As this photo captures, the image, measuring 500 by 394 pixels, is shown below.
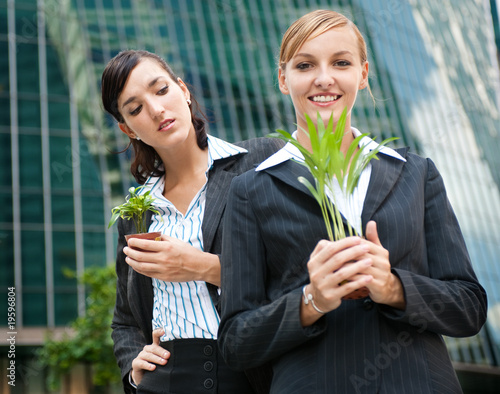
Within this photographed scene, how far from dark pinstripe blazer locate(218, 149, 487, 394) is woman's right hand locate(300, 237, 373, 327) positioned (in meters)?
0.18

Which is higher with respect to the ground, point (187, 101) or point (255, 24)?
point (255, 24)

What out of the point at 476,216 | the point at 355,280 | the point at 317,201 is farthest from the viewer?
the point at 476,216

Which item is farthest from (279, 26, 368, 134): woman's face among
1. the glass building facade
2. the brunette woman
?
the glass building facade

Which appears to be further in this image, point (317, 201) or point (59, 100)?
point (59, 100)

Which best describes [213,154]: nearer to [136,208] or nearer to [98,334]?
[136,208]

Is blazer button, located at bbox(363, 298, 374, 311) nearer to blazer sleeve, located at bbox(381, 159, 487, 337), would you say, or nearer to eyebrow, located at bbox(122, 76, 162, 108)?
blazer sleeve, located at bbox(381, 159, 487, 337)

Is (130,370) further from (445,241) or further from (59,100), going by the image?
(59,100)

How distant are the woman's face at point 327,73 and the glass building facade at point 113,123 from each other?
14.9 metres

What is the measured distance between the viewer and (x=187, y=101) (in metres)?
3.23

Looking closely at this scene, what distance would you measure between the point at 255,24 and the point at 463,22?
15579mm

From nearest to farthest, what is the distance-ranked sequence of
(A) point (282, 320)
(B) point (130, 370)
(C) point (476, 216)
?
(A) point (282, 320) < (B) point (130, 370) < (C) point (476, 216)

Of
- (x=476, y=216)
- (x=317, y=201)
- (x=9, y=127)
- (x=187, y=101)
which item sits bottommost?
(x=317, y=201)

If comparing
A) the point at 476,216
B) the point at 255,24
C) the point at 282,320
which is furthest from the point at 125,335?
the point at 476,216

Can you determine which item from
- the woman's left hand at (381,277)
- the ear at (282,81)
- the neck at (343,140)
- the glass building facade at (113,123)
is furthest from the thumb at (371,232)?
the glass building facade at (113,123)
